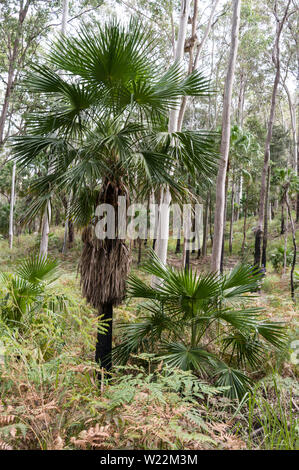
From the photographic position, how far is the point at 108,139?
4109mm

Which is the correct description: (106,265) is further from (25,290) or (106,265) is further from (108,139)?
(108,139)

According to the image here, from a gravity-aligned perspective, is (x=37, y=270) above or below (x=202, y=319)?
above

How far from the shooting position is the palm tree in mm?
4262

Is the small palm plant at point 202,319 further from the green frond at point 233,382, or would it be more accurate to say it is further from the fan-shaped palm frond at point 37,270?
the fan-shaped palm frond at point 37,270

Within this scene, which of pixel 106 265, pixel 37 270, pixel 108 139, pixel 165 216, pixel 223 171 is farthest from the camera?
pixel 223 171

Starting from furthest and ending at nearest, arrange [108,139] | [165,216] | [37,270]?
1. [165,216]
2. [37,270]
3. [108,139]

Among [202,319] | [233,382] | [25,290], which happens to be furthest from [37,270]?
[233,382]

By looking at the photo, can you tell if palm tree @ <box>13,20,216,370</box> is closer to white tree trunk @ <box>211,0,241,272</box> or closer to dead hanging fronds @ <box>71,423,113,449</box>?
dead hanging fronds @ <box>71,423,113,449</box>

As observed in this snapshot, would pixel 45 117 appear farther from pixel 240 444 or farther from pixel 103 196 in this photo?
pixel 240 444

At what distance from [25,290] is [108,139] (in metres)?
2.28

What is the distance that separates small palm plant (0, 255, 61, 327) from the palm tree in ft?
1.91

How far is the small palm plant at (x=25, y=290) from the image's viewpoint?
13.7ft

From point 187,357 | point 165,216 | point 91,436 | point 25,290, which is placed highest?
point 165,216

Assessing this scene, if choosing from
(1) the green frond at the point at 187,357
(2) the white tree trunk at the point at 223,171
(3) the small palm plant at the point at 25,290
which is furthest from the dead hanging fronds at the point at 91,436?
(2) the white tree trunk at the point at 223,171
